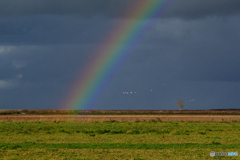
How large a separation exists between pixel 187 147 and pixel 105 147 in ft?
20.1

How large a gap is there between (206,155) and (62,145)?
1197 centimetres

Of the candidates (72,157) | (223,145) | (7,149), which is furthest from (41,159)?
(223,145)

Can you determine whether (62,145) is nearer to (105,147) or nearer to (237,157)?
(105,147)

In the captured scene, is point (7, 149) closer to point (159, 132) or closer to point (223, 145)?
point (223, 145)

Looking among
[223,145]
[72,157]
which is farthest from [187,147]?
[72,157]

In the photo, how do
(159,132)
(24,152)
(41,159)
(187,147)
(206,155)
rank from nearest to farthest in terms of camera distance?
(41,159), (206,155), (24,152), (187,147), (159,132)

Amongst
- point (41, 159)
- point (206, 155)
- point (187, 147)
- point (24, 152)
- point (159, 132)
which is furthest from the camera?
point (159, 132)

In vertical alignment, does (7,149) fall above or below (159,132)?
below

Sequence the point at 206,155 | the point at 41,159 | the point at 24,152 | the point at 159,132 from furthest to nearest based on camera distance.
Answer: the point at 159,132 < the point at 24,152 < the point at 206,155 < the point at 41,159

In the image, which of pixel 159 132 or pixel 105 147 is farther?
pixel 159 132

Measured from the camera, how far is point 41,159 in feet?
83.7

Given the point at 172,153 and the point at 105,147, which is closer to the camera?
the point at 172,153

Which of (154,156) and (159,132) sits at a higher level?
(159,132)

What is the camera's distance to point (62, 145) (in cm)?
3369
